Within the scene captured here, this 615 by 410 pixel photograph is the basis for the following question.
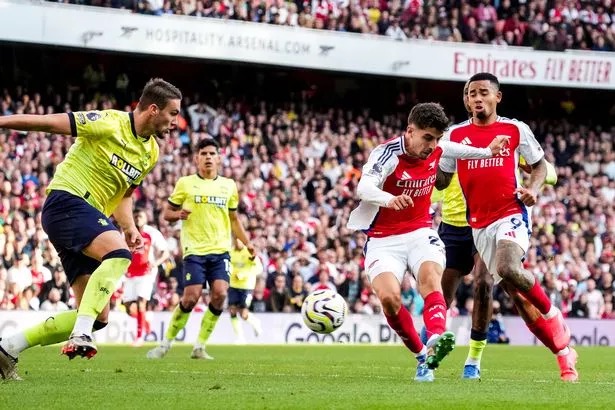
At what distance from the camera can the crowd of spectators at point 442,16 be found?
30.5 metres

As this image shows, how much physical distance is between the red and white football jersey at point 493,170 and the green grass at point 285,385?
5.10 ft

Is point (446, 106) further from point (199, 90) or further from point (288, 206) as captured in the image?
point (288, 206)

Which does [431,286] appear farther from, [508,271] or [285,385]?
[285,385]

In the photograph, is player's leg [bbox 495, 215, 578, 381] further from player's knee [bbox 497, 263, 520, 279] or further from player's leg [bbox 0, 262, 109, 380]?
player's leg [bbox 0, 262, 109, 380]

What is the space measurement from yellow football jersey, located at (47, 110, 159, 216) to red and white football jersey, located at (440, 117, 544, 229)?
308 centimetres

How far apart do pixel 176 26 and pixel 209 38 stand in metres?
0.93

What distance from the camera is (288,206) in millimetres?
27922

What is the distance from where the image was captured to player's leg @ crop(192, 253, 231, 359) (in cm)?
1592

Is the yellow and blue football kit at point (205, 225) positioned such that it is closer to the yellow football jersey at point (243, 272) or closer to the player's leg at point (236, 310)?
the yellow football jersey at point (243, 272)

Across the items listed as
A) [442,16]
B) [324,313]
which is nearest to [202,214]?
[324,313]

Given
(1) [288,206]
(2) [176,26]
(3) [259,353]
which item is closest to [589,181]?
(1) [288,206]

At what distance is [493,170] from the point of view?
11430mm

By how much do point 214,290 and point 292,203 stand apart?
40.1 feet

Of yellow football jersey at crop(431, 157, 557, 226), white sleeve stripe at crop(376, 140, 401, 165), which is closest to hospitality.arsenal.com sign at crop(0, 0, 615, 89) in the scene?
yellow football jersey at crop(431, 157, 557, 226)
